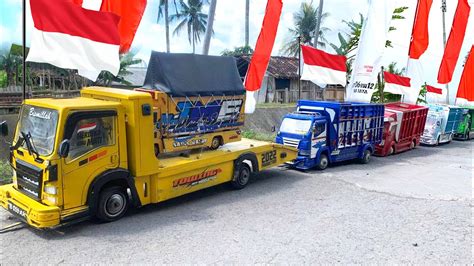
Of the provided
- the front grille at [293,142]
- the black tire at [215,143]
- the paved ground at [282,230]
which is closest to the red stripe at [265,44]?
the front grille at [293,142]

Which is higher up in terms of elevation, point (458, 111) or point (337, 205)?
point (458, 111)

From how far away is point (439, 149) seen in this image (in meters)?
20.7

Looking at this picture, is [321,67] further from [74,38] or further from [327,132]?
[74,38]

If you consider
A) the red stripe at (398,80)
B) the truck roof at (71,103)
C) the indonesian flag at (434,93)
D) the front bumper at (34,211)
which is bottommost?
the front bumper at (34,211)

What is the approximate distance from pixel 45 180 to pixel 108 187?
3.92ft

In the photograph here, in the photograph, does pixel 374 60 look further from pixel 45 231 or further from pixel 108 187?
pixel 45 231

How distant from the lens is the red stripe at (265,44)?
1368 cm

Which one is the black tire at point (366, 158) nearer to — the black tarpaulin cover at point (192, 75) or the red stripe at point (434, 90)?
the black tarpaulin cover at point (192, 75)

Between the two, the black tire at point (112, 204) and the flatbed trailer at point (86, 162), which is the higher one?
the flatbed trailer at point (86, 162)

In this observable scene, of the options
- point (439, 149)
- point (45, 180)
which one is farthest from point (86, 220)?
point (439, 149)

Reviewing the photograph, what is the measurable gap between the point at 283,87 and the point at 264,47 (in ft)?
64.3

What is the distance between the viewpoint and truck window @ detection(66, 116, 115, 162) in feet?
22.9

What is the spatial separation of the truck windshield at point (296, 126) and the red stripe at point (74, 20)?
6673 millimetres

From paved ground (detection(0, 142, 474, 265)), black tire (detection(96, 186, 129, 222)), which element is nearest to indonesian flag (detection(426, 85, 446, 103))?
paved ground (detection(0, 142, 474, 265))
